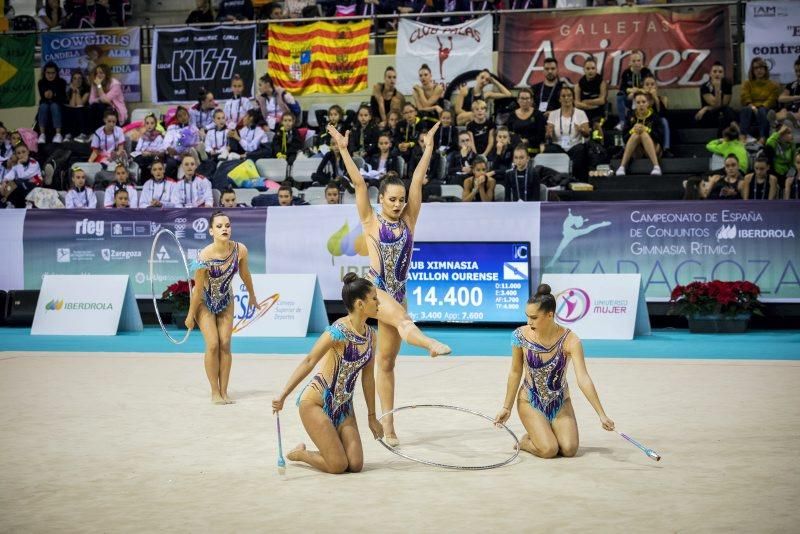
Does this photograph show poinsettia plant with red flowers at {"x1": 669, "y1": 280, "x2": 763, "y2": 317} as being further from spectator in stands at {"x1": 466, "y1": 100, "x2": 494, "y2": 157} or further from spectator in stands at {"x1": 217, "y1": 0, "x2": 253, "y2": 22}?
spectator in stands at {"x1": 217, "y1": 0, "x2": 253, "y2": 22}

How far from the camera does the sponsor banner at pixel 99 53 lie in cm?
2022

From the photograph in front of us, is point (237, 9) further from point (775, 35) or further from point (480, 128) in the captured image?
point (775, 35)

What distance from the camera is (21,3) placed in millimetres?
22375

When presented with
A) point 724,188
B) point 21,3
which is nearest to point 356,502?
point 724,188

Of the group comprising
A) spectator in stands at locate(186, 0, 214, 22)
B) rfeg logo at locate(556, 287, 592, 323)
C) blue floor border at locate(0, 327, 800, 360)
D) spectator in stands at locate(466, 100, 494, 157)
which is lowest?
blue floor border at locate(0, 327, 800, 360)

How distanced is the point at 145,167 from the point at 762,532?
48.2 ft

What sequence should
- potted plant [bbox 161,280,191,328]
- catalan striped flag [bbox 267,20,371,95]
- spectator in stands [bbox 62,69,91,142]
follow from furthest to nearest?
spectator in stands [bbox 62,69,91,142] < catalan striped flag [bbox 267,20,371,95] < potted plant [bbox 161,280,191,328]

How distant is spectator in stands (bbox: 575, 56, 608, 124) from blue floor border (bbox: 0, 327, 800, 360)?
4.52 meters

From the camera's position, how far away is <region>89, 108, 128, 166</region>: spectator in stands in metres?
18.5

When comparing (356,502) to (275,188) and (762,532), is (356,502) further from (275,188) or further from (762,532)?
(275,188)

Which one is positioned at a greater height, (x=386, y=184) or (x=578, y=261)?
(x=386, y=184)

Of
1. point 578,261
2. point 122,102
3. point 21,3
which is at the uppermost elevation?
point 21,3

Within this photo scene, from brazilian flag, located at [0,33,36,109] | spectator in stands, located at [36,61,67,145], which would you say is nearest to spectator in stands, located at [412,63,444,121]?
spectator in stands, located at [36,61,67,145]

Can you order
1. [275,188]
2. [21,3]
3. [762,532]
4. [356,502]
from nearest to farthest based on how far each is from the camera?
[762,532] → [356,502] → [275,188] → [21,3]
